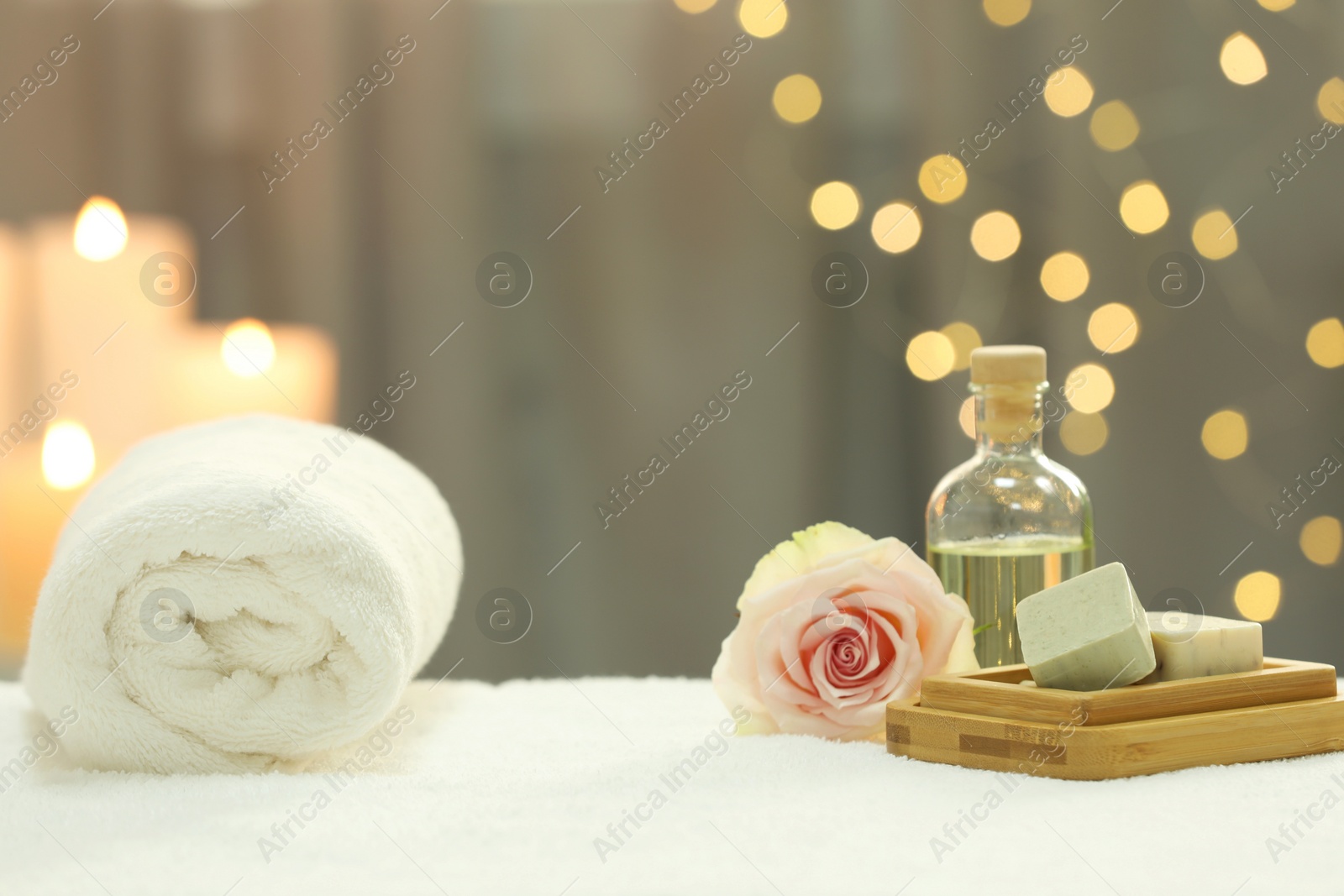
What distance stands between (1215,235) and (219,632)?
126cm

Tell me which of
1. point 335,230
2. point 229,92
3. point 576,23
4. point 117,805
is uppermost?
point 576,23

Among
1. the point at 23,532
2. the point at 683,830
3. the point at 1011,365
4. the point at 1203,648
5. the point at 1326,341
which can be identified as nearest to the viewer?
the point at 683,830

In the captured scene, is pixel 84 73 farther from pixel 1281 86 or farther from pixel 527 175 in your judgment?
pixel 1281 86

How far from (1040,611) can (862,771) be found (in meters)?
0.13

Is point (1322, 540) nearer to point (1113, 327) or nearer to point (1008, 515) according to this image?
point (1113, 327)

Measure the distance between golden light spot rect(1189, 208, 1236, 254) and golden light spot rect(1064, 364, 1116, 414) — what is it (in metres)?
0.19

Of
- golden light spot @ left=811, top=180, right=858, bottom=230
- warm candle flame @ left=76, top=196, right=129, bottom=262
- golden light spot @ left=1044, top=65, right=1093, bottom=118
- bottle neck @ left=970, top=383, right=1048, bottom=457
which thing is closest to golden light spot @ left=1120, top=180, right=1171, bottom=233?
golden light spot @ left=1044, top=65, right=1093, bottom=118

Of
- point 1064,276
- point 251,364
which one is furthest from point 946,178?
point 251,364

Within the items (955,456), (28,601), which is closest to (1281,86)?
(955,456)

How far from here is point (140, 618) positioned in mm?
605

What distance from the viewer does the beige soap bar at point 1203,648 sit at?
61 centimetres

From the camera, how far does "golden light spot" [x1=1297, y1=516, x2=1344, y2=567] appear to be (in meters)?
1.41

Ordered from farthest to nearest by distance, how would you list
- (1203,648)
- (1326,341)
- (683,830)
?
(1326,341) → (1203,648) → (683,830)

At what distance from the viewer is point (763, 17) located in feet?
4.69
